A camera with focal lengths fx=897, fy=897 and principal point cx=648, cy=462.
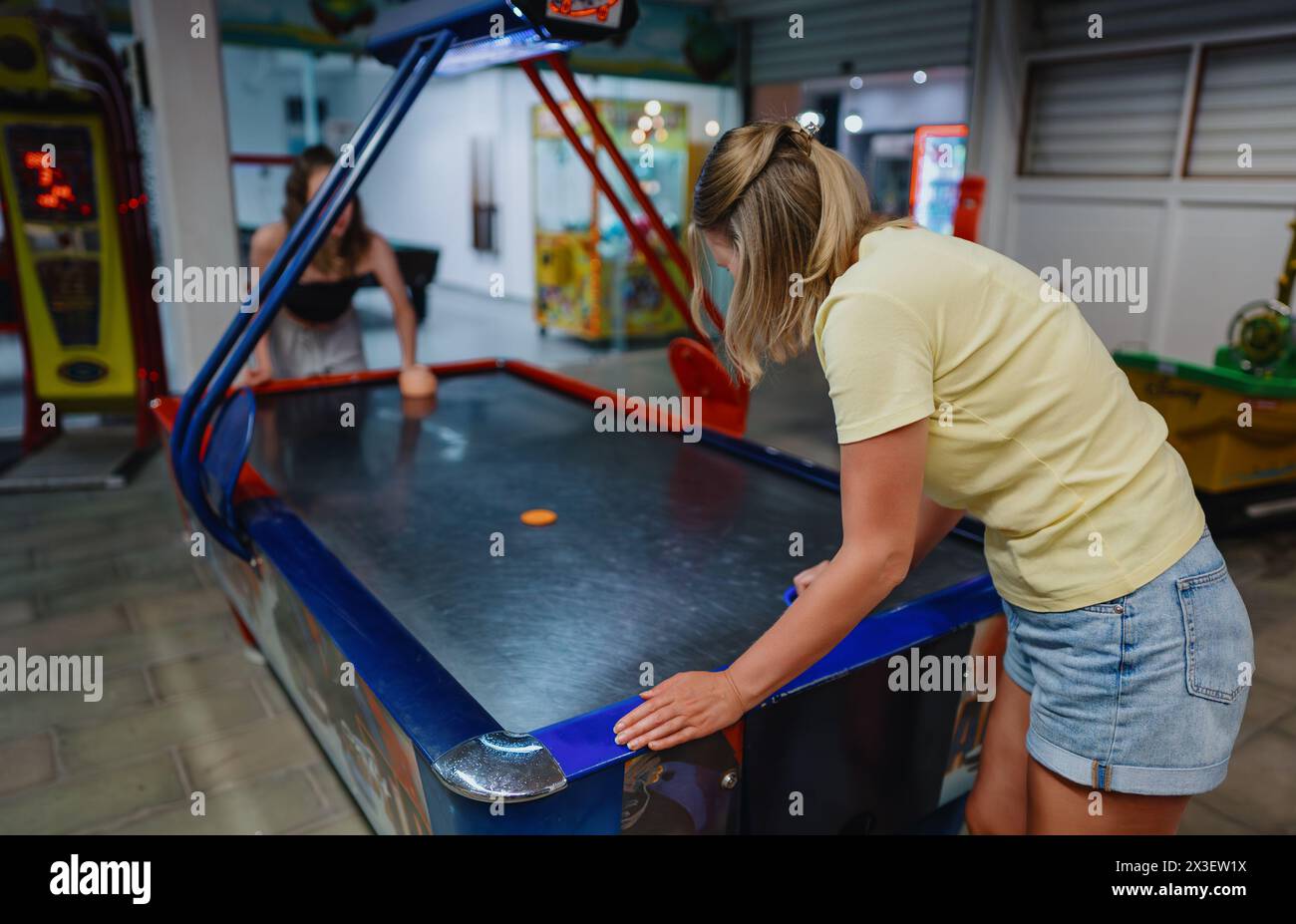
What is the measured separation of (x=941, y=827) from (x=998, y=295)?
4.16 ft

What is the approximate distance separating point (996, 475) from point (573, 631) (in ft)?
2.55

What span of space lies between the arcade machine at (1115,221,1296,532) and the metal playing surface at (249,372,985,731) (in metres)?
2.35

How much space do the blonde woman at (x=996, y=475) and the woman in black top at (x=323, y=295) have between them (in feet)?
7.94

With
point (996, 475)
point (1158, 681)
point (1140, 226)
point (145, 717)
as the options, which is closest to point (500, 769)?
point (996, 475)

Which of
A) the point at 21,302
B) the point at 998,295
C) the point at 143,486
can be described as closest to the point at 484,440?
the point at 998,295

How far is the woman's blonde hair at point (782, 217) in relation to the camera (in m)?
1.07

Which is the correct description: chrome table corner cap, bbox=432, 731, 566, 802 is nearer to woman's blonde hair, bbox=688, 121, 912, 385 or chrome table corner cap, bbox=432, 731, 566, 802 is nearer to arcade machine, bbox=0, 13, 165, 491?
woman's blonde hair, bbox=688, 121, 912, 385

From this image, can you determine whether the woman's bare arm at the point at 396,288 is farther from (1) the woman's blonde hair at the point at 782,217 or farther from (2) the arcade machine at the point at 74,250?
(1) the woman's blonde hair at the point at 782,217

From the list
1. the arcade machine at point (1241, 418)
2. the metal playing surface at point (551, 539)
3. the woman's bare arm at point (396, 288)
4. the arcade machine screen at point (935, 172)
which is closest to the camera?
the metal playing surface at point (551, 539)

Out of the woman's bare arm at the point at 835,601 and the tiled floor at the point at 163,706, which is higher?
the woman's bare arm at the point at 835,601

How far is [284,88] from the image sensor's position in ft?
40.3

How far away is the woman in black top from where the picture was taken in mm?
3146

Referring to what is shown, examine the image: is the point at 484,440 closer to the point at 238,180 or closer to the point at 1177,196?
the point at 1177,196

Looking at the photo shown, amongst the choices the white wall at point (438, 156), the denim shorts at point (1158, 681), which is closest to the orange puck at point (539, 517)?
the denim shorts at point (1158, 681)
